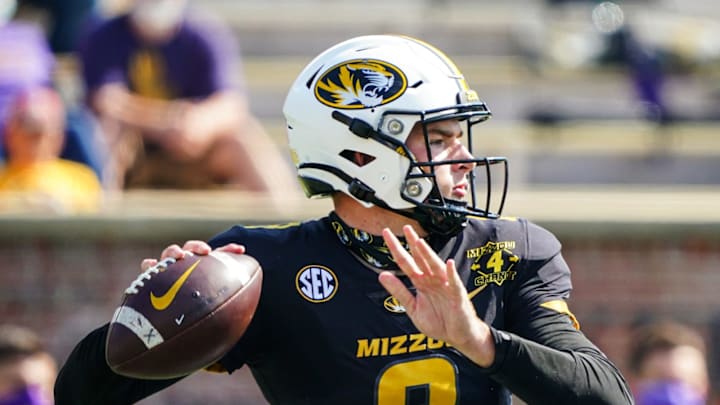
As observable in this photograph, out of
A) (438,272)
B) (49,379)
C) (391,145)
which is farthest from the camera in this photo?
(49,379)

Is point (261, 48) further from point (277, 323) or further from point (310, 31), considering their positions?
point (277, 323)

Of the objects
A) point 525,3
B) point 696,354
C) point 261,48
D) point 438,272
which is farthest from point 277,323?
point 525,3

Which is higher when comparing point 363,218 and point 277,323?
point 363,218

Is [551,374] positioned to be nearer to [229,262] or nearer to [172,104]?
[229,262]

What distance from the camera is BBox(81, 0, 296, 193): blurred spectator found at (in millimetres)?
7305

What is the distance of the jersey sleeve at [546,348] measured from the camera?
2.99 metres

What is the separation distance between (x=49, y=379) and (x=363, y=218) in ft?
8.82

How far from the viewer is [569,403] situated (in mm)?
3047

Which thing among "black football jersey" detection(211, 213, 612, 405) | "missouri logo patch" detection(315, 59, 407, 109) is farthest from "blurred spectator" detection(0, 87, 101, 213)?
"missouri logo patch" detection(315, 59, 407, 109)

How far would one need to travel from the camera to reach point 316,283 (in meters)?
3.33

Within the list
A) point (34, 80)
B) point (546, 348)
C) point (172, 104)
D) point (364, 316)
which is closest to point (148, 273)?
point (364, 316)

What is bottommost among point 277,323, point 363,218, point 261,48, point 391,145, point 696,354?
point 261,48

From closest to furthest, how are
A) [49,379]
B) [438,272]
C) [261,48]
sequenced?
[438,272]
[49,379]
[261,48]

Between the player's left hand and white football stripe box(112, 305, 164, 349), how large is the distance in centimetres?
55
